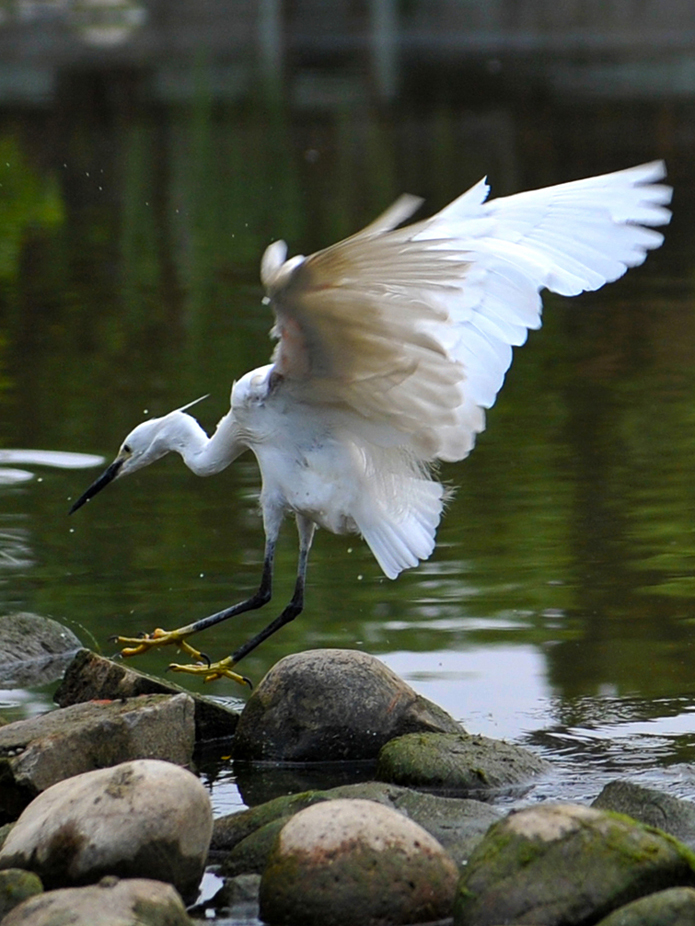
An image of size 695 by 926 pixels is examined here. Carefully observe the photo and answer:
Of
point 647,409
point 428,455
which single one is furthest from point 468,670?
point 647,409

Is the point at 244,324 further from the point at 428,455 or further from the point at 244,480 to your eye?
the point at 428,455

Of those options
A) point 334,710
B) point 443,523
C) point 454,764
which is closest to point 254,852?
point 454,764

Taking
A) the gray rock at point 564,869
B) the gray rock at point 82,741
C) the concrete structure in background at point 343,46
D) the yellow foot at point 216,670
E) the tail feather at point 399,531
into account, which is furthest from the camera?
the concrete structure in background at point 343,46

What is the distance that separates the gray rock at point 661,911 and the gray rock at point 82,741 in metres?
1.80

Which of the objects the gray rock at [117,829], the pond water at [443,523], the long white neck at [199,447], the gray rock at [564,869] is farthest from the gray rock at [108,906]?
the long white neck at [199,447]

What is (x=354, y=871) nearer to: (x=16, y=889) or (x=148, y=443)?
(x=16, y=889)

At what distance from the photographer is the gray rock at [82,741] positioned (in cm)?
540

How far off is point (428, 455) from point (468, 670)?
93 cm

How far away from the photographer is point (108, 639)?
7270 millimetres

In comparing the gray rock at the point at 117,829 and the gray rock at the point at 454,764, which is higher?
the gray rock at the point at 117,829

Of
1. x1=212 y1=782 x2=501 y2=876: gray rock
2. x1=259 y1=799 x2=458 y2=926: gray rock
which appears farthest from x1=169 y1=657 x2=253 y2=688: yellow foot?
x1=259 y1=799 x2=458 y2=926: gray rock

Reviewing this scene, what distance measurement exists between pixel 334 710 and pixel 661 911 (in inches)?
76.9

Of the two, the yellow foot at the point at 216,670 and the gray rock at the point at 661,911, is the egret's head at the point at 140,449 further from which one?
the gray rock at the point at 661,911

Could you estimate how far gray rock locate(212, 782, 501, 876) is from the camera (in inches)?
198
